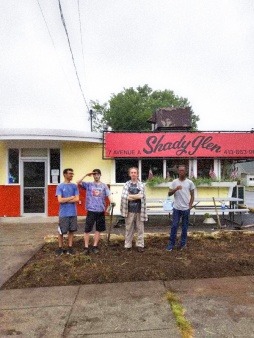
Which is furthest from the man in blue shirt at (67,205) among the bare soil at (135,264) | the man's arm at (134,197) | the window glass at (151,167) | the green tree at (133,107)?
the green tree at (133,107)

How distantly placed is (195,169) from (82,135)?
176 inches

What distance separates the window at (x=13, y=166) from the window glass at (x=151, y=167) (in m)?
4.82

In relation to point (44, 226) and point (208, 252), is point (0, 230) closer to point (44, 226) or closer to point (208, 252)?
point (44, 226)

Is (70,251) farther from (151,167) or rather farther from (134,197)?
(151,167)

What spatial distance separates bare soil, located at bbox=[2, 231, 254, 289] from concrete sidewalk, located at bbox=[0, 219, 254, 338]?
28cm

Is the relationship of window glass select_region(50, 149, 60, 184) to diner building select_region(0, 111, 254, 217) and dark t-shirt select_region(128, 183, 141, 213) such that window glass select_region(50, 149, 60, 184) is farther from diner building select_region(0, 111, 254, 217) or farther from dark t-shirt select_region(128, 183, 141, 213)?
dark t-shirt select_region(128, 183, 141, 213)

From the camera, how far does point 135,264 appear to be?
5926mm

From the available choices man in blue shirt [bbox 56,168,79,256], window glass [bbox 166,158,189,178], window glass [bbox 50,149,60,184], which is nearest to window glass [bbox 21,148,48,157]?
window glass [bbox 50,149,60,184]

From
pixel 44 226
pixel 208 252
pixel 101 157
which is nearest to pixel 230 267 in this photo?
pixel 208 252

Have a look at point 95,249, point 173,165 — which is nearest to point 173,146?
point 173,165

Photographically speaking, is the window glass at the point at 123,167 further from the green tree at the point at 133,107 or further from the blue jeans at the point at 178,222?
the green tree at the point at 133,107

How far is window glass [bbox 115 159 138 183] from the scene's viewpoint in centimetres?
1314

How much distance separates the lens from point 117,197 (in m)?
13.0

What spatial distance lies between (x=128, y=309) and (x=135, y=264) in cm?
181
